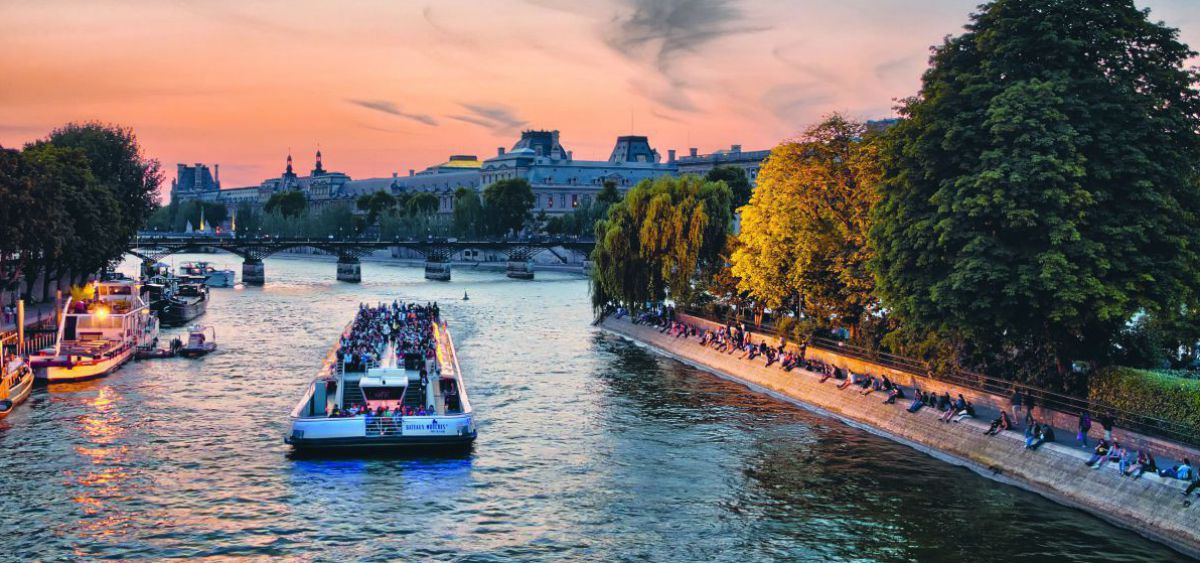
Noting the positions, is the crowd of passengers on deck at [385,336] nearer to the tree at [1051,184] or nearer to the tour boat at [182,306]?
the tour boat at [182,306]

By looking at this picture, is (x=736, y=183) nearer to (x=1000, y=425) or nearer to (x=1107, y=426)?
(x=1000, y=425)

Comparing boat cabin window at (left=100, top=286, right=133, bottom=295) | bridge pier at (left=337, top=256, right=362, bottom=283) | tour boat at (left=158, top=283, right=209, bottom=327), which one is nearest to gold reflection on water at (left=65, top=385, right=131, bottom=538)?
boat cabin window at (left=100, top=286, right=133, bottom=295)

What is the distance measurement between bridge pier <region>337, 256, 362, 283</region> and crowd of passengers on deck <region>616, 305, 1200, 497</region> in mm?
98369

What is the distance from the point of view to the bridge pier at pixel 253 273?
542 ft

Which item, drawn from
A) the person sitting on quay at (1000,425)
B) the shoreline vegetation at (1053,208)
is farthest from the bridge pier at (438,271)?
the person sitting on quay at (1000,425)

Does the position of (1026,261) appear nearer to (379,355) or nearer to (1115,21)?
(1115,21)

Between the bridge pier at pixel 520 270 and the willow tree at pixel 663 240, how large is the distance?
286ft

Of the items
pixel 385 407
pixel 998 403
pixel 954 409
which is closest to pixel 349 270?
pixel 385 407

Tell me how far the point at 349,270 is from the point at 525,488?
13553cm

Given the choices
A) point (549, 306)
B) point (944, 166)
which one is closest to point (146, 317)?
point (549, 306)

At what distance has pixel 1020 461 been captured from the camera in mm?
40531

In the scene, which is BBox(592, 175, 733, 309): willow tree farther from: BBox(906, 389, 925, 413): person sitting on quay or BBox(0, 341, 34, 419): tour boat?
BBox(0, 341, 34, 419): tour boat

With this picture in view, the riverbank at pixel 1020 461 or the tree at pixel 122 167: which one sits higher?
the tree at pixel 122 167

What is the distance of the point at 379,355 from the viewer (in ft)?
202
